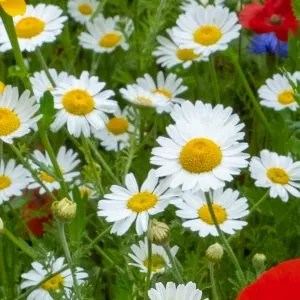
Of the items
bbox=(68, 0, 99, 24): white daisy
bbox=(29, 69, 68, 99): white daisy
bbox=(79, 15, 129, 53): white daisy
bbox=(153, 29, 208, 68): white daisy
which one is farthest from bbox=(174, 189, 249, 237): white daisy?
bbox=(68, 0, 99, 24): white daisy

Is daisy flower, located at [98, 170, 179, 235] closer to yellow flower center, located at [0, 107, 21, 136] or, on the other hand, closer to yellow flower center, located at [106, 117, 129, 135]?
yellow flower center, located at [0, 107, 21, 136]

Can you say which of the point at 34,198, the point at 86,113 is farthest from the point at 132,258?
the point at 34,198

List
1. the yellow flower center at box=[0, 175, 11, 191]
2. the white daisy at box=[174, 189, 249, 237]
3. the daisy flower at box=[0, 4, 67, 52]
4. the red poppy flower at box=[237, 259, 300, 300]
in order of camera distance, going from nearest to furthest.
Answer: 1. the red poppy flower at box=[237, 259, 300, 300]
2. the white daisy at box=[174, 189, 249, 237]
3. the yellow flower center at box=[0, 175, 11, 191]
4. the daisy flower at box=[0, 4, 67, 52]

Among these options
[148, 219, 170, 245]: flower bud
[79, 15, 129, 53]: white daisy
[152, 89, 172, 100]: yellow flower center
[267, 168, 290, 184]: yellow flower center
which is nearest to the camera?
[148, 219, 170, 245]: flower bud

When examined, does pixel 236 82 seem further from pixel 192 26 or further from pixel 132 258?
pixel 132 258

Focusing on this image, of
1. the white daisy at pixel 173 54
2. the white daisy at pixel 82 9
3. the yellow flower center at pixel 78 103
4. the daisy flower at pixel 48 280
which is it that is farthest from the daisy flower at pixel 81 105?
the white daisy at pixel 82 9

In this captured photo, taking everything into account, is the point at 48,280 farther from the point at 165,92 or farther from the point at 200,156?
the point at 165,92

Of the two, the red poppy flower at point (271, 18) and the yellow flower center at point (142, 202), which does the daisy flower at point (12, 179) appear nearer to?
the yellow flower center at point (142, 202)
